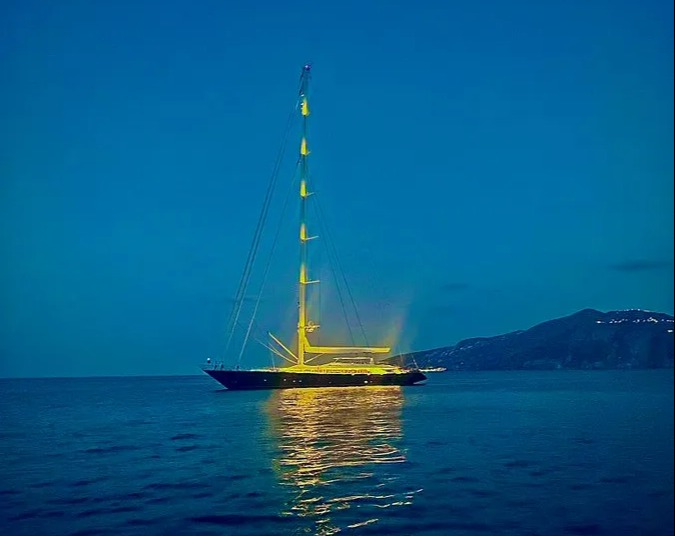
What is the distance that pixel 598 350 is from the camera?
19750cm

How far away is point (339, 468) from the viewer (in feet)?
91.0

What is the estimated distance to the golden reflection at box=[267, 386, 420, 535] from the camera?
19281 mm

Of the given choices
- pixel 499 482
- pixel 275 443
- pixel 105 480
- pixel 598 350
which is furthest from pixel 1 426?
pixel 598 350

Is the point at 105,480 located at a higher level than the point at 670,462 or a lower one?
lower

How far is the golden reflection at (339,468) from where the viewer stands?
1928cm

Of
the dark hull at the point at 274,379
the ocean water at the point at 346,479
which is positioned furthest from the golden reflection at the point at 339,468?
the dark hull at the point at 274,379

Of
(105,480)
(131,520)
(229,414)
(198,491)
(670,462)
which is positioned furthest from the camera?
(229,414)

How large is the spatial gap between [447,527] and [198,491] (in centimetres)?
979

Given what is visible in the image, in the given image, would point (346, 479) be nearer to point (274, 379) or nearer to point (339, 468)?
point (339, 468)

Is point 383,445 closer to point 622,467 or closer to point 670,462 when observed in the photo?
point 622,467

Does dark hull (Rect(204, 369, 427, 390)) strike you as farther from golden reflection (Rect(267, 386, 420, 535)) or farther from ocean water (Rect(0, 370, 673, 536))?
ocean water (Rect(0, 370, 673, 536))

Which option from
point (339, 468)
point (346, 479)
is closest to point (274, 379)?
point (339, 468)

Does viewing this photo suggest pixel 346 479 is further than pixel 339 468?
No

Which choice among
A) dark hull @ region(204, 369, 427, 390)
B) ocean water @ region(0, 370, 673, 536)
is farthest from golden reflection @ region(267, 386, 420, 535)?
dark hull @ region(204, 369, 427, 390)
